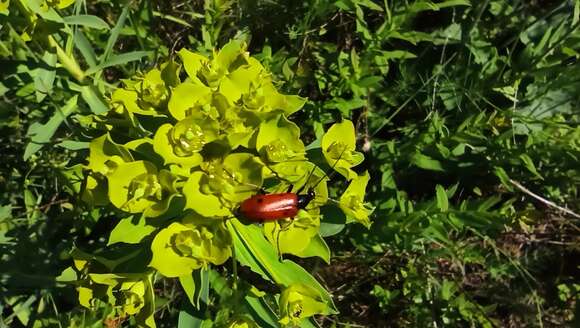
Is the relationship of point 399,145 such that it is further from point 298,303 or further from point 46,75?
point 46,75

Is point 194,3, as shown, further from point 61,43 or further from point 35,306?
point 35,306

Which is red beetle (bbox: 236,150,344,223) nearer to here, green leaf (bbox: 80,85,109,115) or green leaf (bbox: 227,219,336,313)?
green leaf (bbox: 227,219,336,313)

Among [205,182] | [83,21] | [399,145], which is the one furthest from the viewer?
[399,145]

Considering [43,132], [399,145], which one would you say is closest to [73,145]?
[43,132]

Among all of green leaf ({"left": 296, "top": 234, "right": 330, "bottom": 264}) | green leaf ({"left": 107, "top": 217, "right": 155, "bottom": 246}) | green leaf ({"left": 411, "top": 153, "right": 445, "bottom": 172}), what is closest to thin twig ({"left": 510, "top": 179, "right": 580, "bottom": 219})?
green leaf ({"left": 411, "top": 153, "right": 445, "bottom": 172})

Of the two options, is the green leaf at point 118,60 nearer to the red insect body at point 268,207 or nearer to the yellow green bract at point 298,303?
the red insect body at point 268,207
